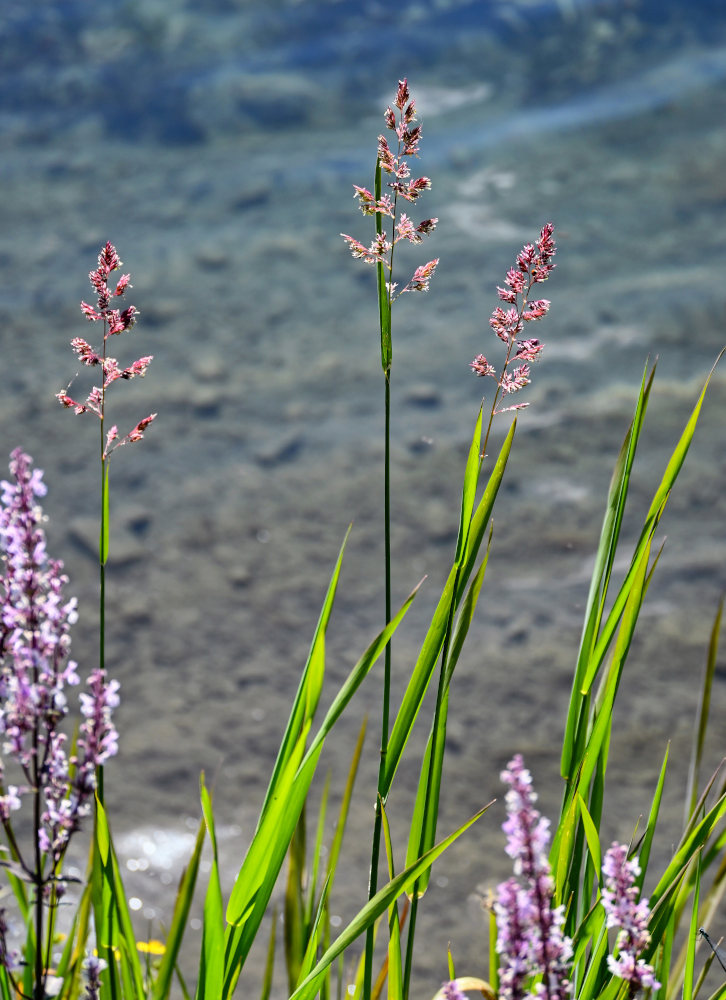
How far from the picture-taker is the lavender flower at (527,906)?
0.64m

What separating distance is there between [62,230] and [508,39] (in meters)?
2.47

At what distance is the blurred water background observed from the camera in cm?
244

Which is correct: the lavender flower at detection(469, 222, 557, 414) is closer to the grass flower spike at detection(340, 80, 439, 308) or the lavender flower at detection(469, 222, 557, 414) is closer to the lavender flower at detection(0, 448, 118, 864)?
the grass flower spike at detection(340, 80, 439, 308)

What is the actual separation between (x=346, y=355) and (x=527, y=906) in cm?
302

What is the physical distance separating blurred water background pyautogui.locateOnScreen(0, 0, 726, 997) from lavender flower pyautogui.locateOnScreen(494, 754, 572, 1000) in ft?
3.32

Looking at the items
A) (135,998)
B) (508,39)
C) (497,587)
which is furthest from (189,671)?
(508,39)

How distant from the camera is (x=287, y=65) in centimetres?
509

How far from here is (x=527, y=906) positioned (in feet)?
2.15

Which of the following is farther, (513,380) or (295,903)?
(295,903)

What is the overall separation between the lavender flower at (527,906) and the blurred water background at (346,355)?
1.01 metres

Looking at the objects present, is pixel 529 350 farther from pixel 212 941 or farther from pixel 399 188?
pixel 212 941

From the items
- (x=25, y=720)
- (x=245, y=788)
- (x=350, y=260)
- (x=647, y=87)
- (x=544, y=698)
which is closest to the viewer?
(x=25, y=720)

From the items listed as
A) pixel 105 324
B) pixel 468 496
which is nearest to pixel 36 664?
pixel 105 324

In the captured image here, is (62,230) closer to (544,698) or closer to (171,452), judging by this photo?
(171,452)
